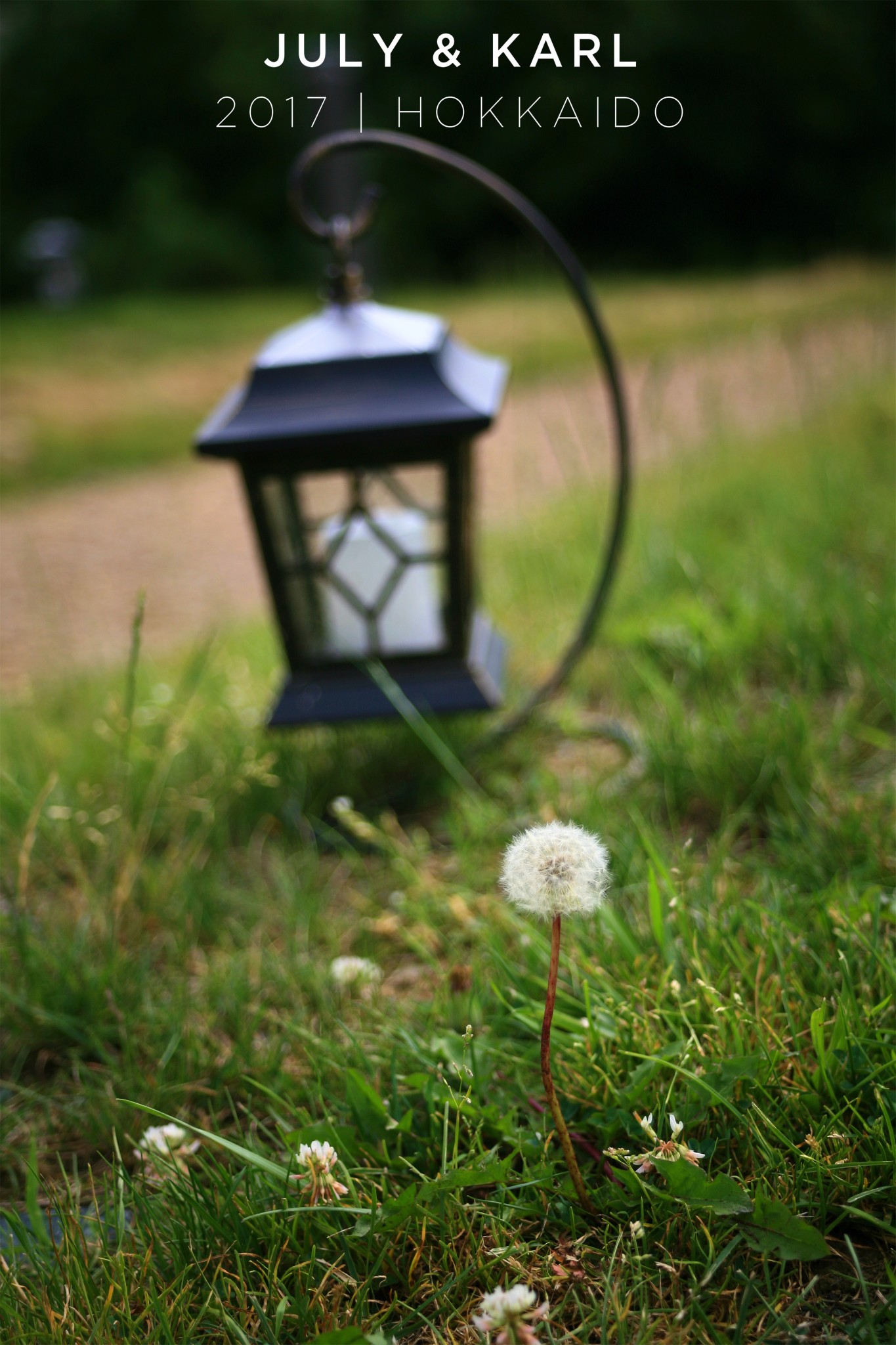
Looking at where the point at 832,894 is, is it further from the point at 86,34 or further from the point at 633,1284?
the point at 86,34

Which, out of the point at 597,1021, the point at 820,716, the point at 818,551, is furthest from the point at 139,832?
the point at 818,551

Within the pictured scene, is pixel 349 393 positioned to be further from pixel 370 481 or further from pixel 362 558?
pixel 362 558

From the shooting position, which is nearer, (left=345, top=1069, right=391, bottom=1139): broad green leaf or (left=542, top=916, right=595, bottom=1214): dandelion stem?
(left=542, top=916, right=595, bottom=1214): dandelion stem

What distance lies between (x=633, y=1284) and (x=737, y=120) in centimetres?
1654

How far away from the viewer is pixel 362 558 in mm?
1632

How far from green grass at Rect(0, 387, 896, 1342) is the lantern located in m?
0.19

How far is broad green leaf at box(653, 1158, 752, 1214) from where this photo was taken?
33.6 inches

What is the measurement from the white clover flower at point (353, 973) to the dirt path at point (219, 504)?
4.09 feet

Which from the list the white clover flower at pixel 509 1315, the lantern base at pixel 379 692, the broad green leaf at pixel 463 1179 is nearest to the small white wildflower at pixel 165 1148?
the broad green leaf at pixel 463 1179

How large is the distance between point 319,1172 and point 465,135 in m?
16.4

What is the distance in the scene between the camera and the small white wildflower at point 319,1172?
89cm

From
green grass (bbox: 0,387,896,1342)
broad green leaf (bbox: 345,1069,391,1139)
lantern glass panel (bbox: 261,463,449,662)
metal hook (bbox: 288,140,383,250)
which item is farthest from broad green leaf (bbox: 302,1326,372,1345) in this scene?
metal hook (bbox: 288,140,383,250)

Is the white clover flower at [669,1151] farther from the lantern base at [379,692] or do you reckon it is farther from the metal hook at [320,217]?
the metal hook at [320,217]

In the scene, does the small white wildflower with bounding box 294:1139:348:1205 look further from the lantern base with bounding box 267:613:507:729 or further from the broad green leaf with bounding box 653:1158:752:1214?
the lantern base with bounding box 267:613:507:729
